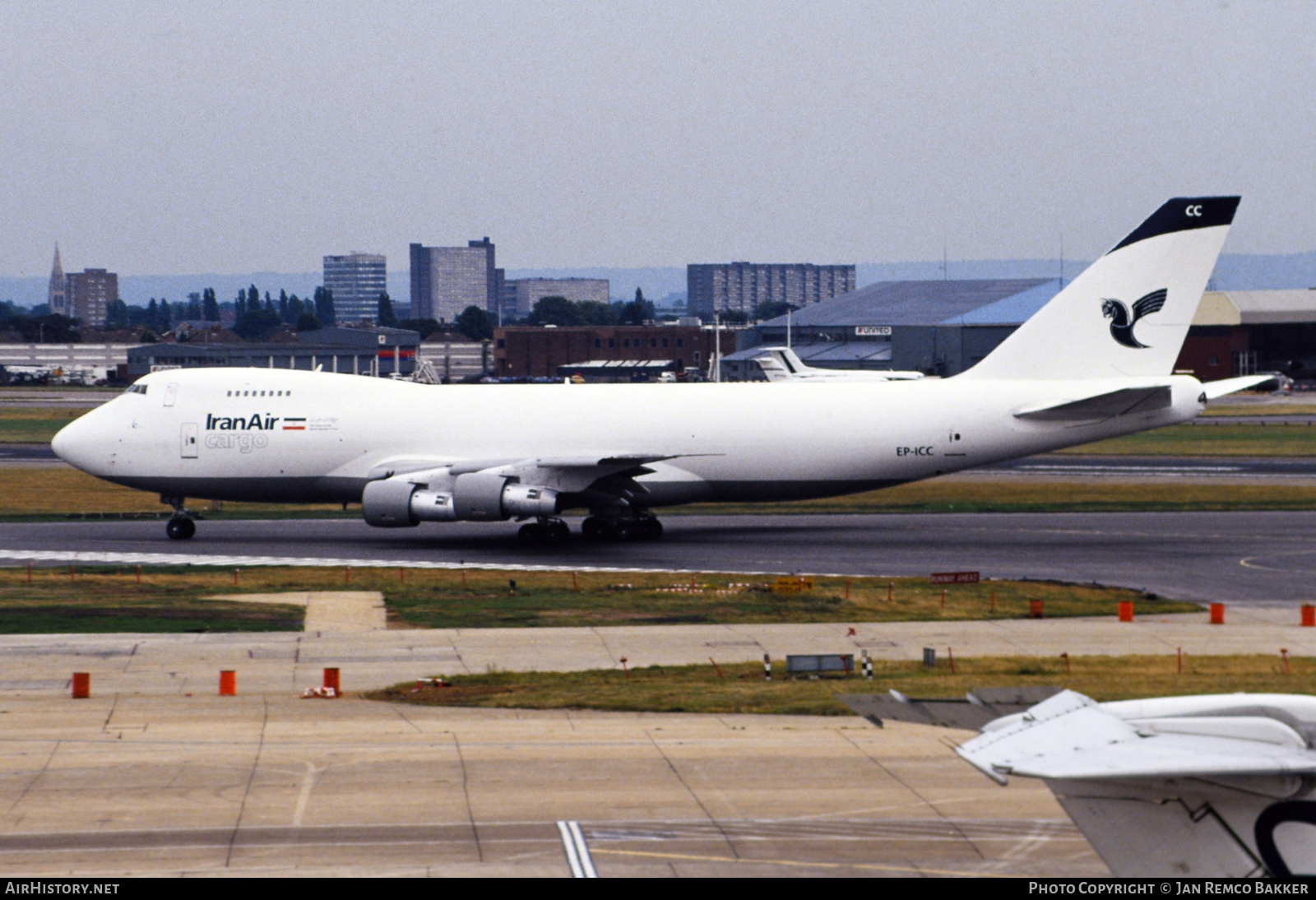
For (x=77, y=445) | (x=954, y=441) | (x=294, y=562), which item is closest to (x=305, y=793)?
(x=294, y=562)

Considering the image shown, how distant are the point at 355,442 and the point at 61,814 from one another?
2955 centimetres

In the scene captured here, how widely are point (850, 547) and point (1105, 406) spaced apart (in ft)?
27.5

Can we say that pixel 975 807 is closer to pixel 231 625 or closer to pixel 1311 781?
pixel 1311 781

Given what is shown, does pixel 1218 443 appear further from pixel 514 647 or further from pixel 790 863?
pixel 790 863

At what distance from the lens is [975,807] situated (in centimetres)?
1886

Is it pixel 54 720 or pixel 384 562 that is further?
pixel 384 562

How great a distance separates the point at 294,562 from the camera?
4369 centimetres

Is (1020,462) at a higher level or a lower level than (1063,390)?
lower

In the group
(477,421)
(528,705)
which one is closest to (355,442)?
(477,421)

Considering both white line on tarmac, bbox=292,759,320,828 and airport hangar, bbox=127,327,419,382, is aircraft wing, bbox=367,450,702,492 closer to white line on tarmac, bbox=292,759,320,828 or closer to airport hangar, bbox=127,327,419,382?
white line on tarmac, bbox=292,759,320,828

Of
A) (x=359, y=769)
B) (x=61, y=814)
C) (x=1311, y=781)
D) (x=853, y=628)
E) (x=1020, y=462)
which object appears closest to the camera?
(x=1311, y=781)

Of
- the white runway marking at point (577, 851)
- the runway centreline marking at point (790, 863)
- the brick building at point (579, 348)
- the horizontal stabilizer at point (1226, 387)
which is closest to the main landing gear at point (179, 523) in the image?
the horizontal stabilizer at point (1226, 387)

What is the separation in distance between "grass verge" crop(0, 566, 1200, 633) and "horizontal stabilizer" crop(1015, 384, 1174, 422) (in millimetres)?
8232

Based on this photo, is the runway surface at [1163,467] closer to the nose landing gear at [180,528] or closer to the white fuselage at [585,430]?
the white fuselage at [585,430]
